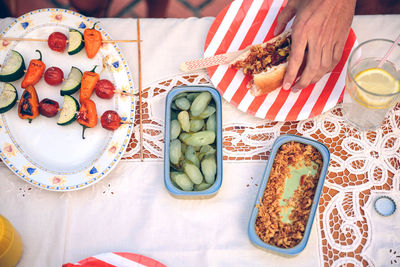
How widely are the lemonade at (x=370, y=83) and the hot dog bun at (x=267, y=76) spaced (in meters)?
0.22

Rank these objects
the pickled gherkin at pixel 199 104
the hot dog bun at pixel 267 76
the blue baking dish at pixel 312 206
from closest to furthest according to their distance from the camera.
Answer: the blue baking dish at pixel 312 206, the pickled gherkin at pixel 199 104, the hot dog bun at pixel 267 76

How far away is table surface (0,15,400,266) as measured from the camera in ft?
3.71

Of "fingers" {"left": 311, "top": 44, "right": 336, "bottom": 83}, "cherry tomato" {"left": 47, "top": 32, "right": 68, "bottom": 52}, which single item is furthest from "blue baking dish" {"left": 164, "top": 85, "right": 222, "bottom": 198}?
"cherry tomato" {"left": 47, "top": 32, "right": 68, "bottom": 52}

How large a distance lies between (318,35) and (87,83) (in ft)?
2.47

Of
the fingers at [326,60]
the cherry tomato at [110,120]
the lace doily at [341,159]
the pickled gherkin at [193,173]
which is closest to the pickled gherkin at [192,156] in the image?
the pickled gherkin at [193,173]

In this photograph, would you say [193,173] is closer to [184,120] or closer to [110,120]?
[184,120]

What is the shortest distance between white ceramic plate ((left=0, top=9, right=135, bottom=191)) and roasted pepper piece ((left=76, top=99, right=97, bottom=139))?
4 centimetres

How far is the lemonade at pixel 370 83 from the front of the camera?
110 centimetres

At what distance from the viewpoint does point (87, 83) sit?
1.20 meters

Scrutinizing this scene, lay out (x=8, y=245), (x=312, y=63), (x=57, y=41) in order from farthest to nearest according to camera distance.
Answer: (x=57, y=41) < (x=312, y=63) < (x=8, y=245)

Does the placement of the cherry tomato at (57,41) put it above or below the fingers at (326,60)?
above

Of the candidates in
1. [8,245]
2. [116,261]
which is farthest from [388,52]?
[8,245]

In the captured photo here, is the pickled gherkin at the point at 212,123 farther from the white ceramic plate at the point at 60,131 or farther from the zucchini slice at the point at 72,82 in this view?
the zucchini slice at the point at 72,82

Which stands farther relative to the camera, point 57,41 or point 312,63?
point 57,41
